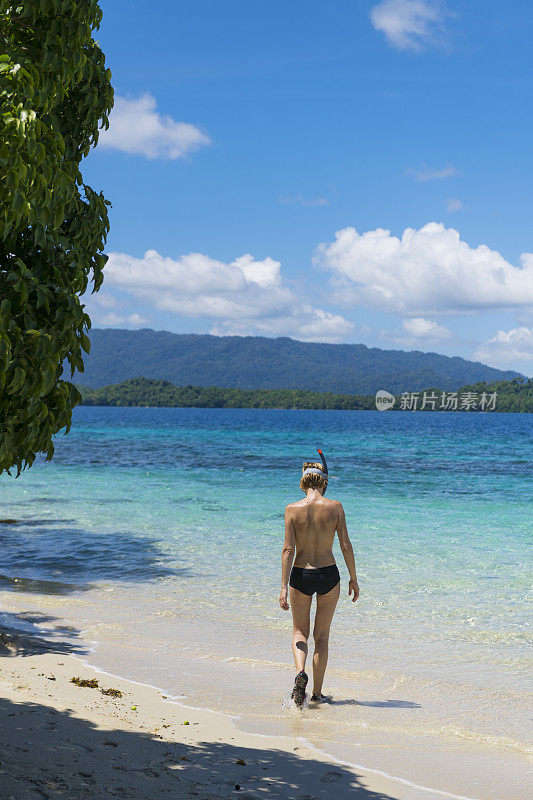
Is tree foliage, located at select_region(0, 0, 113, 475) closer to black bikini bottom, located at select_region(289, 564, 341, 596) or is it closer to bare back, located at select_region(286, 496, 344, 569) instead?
bare back, located at select_region(286, 496, 344, 569)

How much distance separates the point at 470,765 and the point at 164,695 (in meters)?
3.17

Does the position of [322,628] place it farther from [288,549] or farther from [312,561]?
[288,549]

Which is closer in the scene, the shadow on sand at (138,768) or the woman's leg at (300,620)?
the shadow on sand at (138,768)

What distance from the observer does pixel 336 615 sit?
11.3 m

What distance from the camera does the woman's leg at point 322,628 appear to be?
23.3 ft

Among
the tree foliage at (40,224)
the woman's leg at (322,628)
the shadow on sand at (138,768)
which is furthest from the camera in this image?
the woman's leg at (322,628)

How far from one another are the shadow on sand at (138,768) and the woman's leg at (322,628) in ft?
4.44

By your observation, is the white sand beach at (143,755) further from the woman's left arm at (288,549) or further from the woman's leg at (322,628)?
the woman's left arm at (288,549)

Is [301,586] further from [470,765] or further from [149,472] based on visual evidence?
[149,472]

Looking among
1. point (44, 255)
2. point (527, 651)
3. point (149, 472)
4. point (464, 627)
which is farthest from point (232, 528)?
point (149, 472)

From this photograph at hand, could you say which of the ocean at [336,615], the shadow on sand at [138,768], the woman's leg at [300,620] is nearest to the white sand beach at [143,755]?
the shadow on sand at [138,768]

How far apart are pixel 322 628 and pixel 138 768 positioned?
2.56 metres

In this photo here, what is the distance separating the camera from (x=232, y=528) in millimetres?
20094

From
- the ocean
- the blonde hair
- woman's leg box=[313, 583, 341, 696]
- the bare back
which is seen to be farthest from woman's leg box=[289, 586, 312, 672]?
the blonde hair
